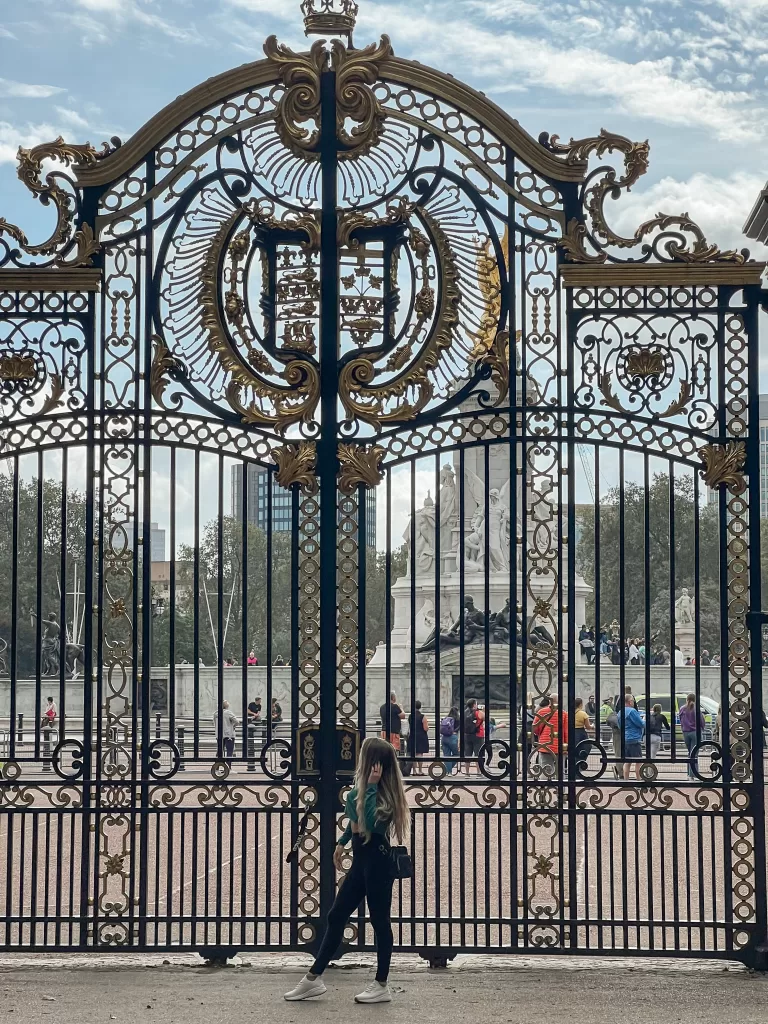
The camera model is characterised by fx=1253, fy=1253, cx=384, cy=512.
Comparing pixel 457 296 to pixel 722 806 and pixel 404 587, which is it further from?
pixel 404 587

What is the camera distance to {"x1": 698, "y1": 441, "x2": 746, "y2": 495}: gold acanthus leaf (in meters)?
7.61

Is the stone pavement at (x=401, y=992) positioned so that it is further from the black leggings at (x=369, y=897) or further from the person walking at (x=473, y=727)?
the person walking at (x=473, y=727)

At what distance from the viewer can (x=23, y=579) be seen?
87.1 feet

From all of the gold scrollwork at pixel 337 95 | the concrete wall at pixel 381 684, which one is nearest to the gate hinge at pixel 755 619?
the gold scrollwork at pixel 337 95

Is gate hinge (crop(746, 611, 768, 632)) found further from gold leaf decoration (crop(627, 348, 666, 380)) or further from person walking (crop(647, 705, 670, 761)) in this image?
gold leaf decoration (crop(627, 348, 666, 380))

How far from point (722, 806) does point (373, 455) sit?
2.98 m

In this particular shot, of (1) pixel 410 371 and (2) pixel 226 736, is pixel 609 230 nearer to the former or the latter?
(1) pixel 410 371

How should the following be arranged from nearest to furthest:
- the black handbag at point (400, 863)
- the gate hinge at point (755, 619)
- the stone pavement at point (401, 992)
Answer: the stone pavement at point (401, 992)
the black handbag at point (400, 863)
the gate hinge at point (755, 619)

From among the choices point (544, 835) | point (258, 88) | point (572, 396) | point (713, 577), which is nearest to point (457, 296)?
point (572, 396)

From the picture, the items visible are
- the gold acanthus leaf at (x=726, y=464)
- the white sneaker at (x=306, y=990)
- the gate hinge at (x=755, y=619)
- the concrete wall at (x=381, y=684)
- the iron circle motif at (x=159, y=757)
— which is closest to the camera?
the white sneaker at (x=306, y=990)

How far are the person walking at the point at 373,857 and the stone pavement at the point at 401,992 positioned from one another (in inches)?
7.6

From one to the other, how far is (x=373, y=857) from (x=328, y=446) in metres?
2.49

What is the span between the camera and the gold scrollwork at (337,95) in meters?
7.72

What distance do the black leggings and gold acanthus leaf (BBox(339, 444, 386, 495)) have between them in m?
2.15
